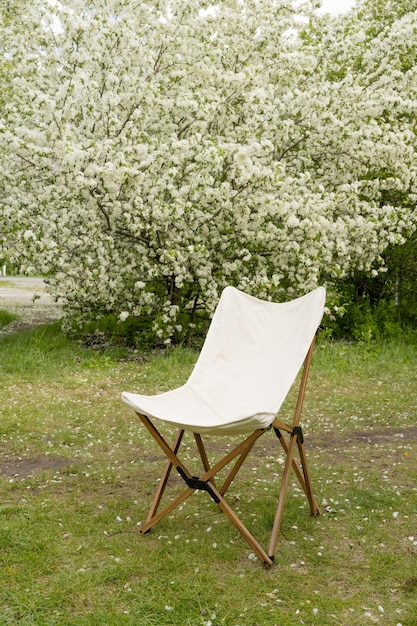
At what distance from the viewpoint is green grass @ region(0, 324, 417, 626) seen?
2621mm

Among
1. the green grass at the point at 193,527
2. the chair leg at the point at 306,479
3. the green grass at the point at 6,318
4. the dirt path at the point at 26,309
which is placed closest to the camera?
the green grass at the point at 193,527

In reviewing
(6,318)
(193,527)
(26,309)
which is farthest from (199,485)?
(26,309)

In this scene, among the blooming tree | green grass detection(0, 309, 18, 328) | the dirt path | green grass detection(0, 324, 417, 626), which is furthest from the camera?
green grass detection(0, 309, 18, 328)

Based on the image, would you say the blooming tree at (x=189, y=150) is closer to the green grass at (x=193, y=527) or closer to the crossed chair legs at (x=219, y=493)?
the green grass at (x=193, y=527)

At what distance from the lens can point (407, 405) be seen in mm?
5797

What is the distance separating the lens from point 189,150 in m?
6.91

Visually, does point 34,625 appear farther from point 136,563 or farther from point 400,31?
point 400,31

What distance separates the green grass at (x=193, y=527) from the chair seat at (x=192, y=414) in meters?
0.56

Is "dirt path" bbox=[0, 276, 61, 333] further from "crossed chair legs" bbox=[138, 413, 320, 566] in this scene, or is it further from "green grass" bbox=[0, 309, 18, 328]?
"crossed chair legs" bbox=[138, 413, 320, 566]

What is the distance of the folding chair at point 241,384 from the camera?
316 centimetres

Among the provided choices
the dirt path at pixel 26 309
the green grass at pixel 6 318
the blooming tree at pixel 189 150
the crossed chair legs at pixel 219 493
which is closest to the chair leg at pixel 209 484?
the crossed chair legs at pixel 219 493

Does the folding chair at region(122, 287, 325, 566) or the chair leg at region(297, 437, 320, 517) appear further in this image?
the chair leg at region(297, 437, 320, 517)

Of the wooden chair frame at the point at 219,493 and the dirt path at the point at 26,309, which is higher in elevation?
the wooden chair frame at the point at 219,493

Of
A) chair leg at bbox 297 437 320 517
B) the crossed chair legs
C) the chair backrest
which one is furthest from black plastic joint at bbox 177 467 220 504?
chair leg at bbox 297 437 320 517
